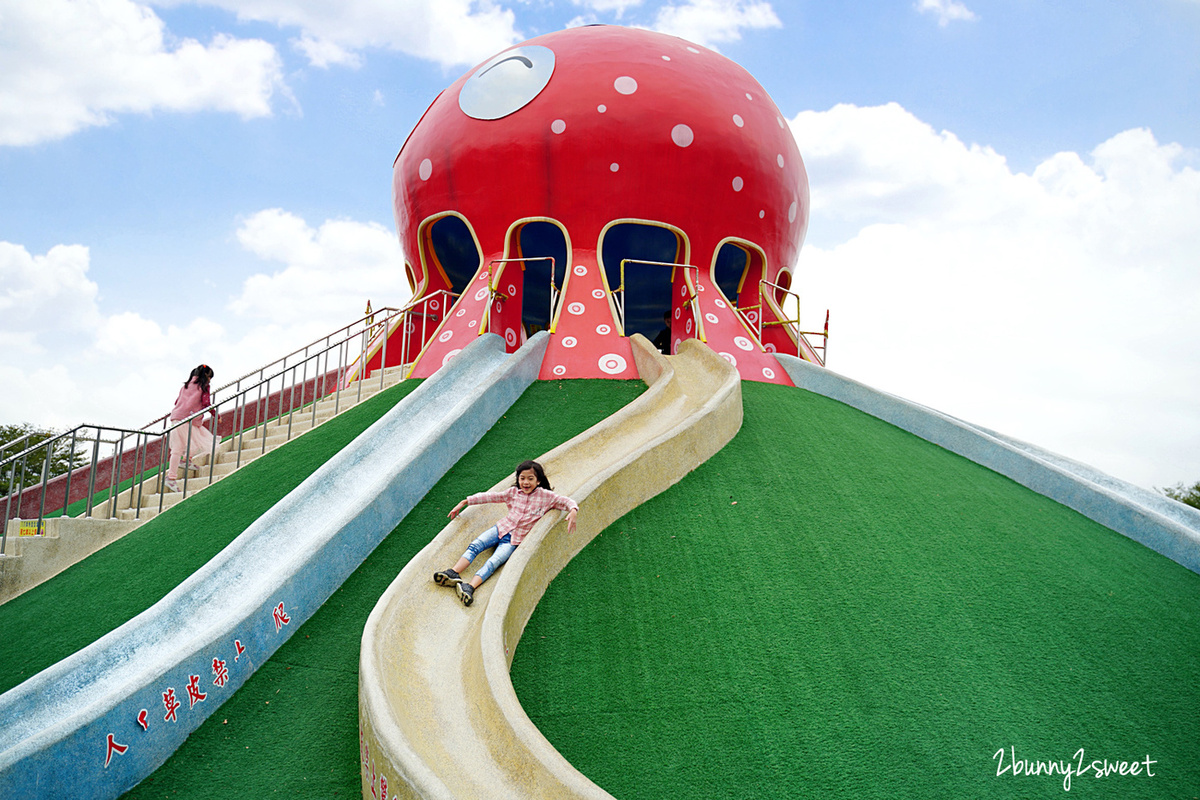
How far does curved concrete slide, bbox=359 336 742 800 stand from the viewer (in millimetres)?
3932

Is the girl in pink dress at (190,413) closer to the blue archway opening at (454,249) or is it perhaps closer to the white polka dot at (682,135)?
the blue archway opening at (454,249)

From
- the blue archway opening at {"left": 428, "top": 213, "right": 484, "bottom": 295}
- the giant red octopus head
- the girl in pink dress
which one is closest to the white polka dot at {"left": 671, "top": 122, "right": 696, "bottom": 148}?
the giant red octopus head

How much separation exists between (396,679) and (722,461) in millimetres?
4746

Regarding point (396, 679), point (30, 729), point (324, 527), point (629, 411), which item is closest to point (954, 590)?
point (629, 411)

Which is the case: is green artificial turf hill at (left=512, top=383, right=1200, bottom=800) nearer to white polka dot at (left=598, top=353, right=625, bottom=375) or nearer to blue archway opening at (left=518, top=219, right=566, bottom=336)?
white polka dot at (left=598, top=353, right=625, bottom=375)

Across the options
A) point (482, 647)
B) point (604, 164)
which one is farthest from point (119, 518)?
point (604, 164)

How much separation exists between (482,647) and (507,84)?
11.5m

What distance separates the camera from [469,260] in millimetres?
14961

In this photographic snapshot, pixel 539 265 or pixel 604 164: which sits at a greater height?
pixel 604 164

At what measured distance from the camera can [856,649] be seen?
5.55 metres

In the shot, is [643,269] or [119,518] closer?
[119,518]

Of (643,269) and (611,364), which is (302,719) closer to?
(611,364)

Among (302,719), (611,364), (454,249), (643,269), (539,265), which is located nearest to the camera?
(302,719)

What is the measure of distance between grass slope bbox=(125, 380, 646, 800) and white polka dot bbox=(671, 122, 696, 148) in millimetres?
8276
